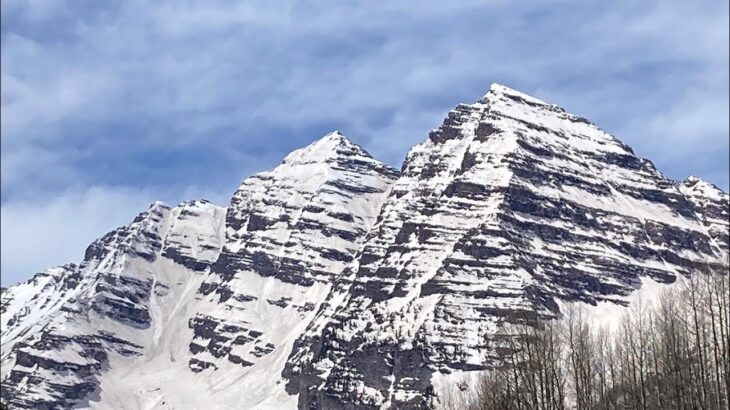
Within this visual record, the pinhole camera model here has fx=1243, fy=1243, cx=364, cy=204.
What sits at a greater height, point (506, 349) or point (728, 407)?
point (506, 349)

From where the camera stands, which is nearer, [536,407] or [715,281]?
[536,407]

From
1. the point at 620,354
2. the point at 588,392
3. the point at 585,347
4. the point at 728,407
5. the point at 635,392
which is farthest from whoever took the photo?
the point at 620,354

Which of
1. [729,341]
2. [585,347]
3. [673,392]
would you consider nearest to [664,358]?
[673,392]

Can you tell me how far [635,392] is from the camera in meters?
102

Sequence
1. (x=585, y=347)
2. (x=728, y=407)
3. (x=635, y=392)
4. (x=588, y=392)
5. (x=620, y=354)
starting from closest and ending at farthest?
(x=728, y=407) < (x=588, y=392) < (x=635, y=392) < (x=585, y=347) < (x=620, y=354)

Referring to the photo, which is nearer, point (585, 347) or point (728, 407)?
point (728, 407)

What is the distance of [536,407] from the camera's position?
297 ft

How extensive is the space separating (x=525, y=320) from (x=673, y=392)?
64.0 feet

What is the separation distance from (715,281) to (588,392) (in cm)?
1815

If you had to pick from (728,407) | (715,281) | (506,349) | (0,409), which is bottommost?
(0,409)

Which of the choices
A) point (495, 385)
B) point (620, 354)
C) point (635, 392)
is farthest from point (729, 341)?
point (620, 354)

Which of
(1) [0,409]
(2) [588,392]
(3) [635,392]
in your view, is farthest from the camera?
(3) [635,392]

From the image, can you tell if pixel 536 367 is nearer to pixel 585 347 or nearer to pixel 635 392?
pixel 635 392

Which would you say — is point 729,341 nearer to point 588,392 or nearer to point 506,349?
point 588,392
